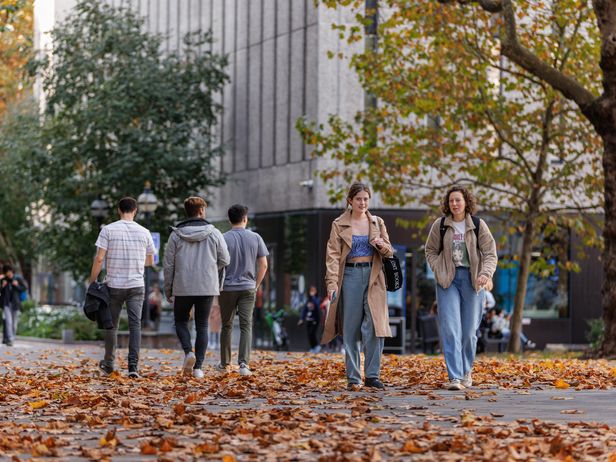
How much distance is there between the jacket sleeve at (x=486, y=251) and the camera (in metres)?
13.5

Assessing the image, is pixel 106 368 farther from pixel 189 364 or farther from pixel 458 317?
pixel 458 317

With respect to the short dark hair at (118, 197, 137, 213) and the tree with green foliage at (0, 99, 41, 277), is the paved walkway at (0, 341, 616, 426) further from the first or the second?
the tree with green foliage at (0, 99, 41, 277)

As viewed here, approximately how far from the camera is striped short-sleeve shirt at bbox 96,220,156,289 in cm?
1569

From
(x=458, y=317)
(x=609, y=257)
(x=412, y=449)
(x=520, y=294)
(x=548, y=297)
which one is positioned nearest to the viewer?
(x=412, y=449)

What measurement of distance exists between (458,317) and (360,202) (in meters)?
1.43

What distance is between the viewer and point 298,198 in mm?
41688

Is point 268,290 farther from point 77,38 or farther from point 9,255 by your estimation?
point 9,255

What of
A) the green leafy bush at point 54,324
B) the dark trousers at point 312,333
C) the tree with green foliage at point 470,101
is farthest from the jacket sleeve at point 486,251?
the dark trousers at point 312,333

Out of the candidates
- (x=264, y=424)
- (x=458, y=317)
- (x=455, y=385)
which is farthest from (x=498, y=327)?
(x=264, y=424)

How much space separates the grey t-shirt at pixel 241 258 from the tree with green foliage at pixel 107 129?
24415mm

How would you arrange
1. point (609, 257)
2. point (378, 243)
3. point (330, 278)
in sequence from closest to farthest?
point (330, 278) < point (378, 243) < point (609, 257)

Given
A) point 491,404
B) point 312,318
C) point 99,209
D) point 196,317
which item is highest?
point 99,209

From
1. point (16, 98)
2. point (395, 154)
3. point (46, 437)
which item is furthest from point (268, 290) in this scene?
point (46, 437)

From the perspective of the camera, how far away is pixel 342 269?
13281 mm
